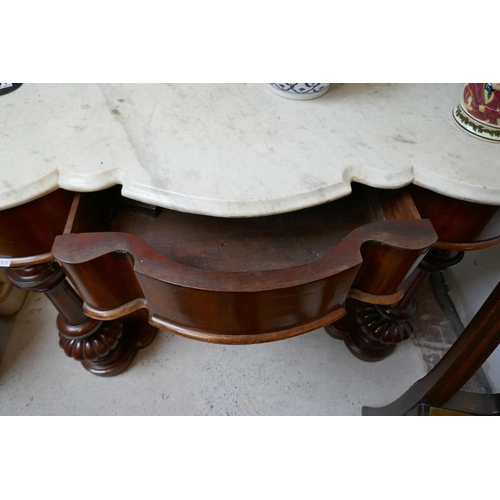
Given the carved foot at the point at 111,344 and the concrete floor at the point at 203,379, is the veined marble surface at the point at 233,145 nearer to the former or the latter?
the carved foot at the point at 111,344

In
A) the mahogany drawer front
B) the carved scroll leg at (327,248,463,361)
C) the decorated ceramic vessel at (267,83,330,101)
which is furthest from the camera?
the carved scroll leg at (327,248,463,361)

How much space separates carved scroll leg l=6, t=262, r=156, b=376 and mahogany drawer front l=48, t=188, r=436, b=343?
153mm

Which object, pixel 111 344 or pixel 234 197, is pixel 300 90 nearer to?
pixel 234 197

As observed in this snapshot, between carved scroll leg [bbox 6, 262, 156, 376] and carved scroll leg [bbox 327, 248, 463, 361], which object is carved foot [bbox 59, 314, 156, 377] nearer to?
carved scroll leg [bbox 6, 262, 156, 376]

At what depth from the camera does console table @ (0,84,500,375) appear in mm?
385

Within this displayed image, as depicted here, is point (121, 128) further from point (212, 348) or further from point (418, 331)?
point (418, 331)

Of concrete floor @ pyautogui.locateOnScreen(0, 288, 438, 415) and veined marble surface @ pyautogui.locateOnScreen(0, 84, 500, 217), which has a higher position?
veined marble surface @ pyautogui.locateOnScreen(0, 84, 500, 217)

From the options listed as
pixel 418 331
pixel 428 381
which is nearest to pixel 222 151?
pixel 428 381

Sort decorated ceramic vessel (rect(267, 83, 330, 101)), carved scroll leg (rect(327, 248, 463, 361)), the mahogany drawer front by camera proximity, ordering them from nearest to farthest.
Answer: the mahogany drawer front < decorated ceramic vessel (rect(267, 83, 330, 101)) < carved scroll leg (rect(327, 248, 463, 361))

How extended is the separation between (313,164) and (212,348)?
0.60m

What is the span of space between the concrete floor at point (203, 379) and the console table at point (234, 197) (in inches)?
14.6

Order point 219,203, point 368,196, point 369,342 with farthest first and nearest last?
1. point 369,342
2. point 368,196
3. point 219,203

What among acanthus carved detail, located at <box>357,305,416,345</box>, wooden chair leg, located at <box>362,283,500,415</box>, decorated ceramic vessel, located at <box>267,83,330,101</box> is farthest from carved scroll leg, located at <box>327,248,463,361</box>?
decorated ceramic vessel, located at <box>267,83,330,101</box>

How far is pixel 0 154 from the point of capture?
0.45 meters
